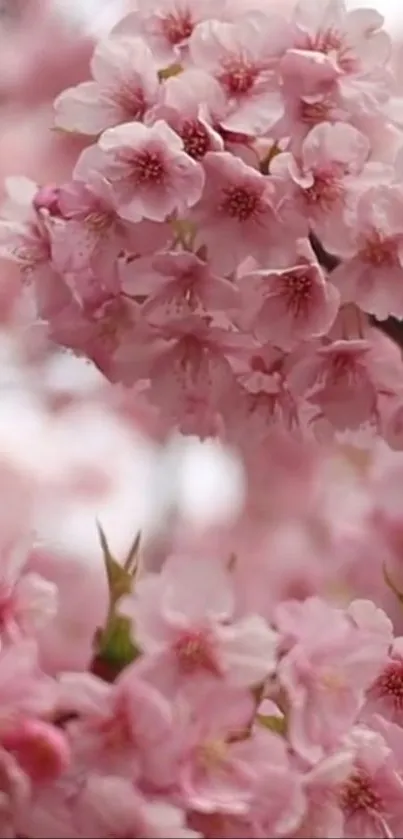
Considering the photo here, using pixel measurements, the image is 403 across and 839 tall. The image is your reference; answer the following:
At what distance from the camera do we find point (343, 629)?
570 millimetres

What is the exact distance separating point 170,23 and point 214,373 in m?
0.18

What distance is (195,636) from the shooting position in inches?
20.9

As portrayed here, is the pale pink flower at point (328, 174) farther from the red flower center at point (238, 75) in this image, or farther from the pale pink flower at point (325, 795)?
the pale pink flower at point (325, 795)

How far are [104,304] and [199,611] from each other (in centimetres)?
17

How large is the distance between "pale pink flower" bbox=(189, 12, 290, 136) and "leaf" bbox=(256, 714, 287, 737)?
0.28 metres

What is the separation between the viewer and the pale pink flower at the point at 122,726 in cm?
51

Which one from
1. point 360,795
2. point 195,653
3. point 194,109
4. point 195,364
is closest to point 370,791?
point 360,795

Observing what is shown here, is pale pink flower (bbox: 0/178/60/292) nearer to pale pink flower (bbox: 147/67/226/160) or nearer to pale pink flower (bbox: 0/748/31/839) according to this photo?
pale pink flower (bbox: 147/67/226/160)

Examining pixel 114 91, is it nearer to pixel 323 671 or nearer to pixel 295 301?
pixel 295 301

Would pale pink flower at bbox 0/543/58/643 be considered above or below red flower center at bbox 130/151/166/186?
below

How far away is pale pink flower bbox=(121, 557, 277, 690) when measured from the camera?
527 mm

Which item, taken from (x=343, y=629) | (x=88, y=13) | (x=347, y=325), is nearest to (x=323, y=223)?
(x=347, y=325)

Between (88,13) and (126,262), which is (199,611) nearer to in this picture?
(126,262)

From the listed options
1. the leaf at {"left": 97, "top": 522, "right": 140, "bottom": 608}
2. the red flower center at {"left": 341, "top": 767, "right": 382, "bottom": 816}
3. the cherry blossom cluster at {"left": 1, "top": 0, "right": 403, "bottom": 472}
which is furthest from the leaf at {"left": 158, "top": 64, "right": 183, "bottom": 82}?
the red flower center at {"left": 341, "top": 767, "right": 382, "bottom": 816}
